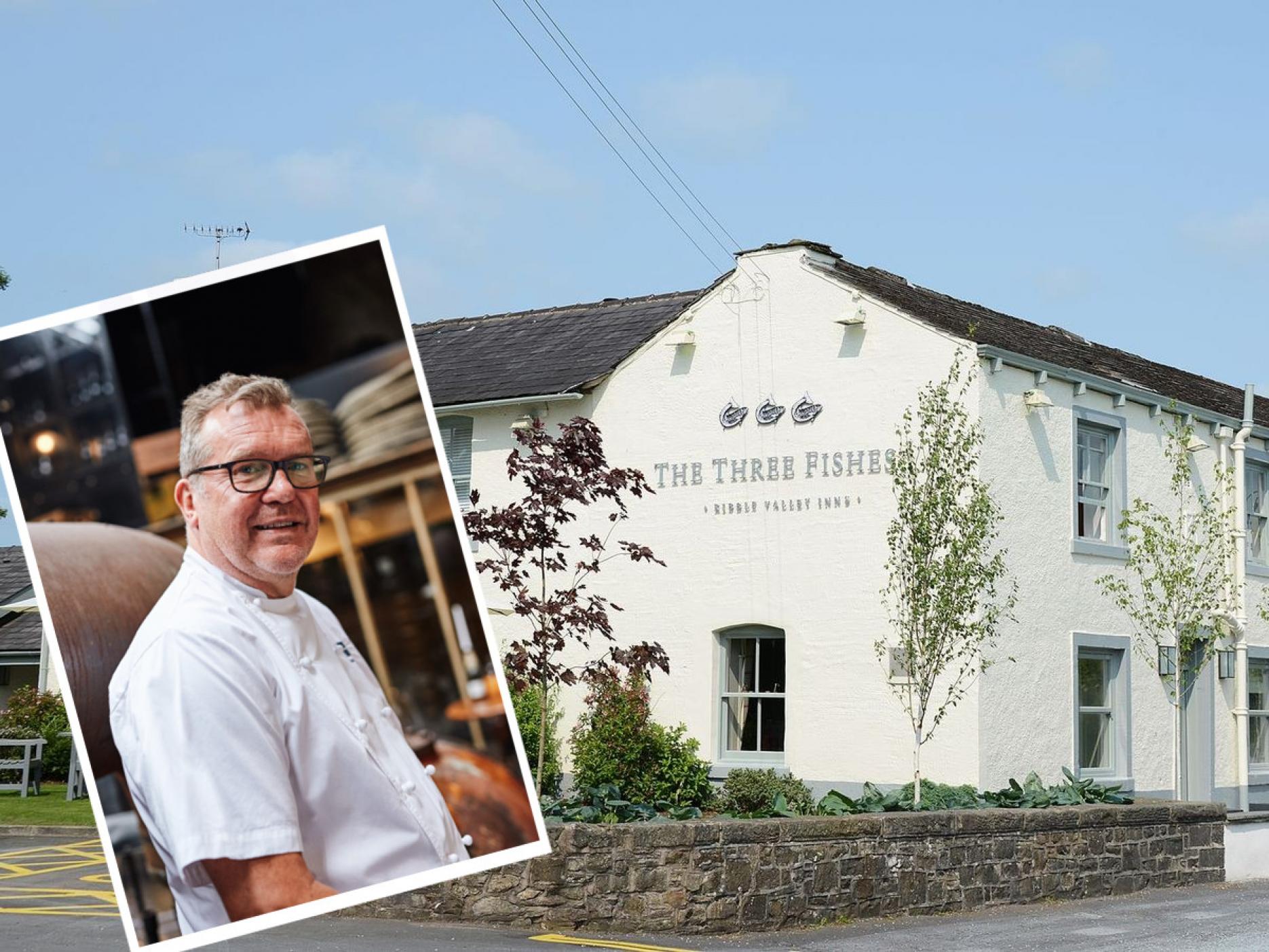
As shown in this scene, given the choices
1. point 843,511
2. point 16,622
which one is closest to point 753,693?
point 843,511

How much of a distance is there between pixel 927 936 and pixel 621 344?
11.3m

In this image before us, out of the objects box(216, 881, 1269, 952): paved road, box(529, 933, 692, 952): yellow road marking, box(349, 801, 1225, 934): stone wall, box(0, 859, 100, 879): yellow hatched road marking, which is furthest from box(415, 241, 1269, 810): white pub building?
box(529, 933, 692, 952): yellow road marking

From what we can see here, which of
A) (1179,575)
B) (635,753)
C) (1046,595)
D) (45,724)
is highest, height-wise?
(1179,575)

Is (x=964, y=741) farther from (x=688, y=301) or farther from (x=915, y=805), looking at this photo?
(x=688, y=301)

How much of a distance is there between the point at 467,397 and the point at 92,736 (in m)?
19.9

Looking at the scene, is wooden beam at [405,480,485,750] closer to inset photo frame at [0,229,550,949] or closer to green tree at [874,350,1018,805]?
inset photo frame at [0,229,550,949]

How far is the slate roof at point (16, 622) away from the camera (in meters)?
33.7

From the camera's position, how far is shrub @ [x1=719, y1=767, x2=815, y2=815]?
18.0 m

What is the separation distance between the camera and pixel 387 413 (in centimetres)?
297

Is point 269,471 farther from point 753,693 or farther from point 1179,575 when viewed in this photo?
point 1179,575

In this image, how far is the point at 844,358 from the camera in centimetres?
1997

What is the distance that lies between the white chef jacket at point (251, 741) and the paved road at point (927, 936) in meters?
9.04

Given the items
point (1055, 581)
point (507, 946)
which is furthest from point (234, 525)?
point (1055, 581)

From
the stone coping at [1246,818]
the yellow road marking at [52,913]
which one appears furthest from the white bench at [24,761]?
the stone coping at [1246,818]
